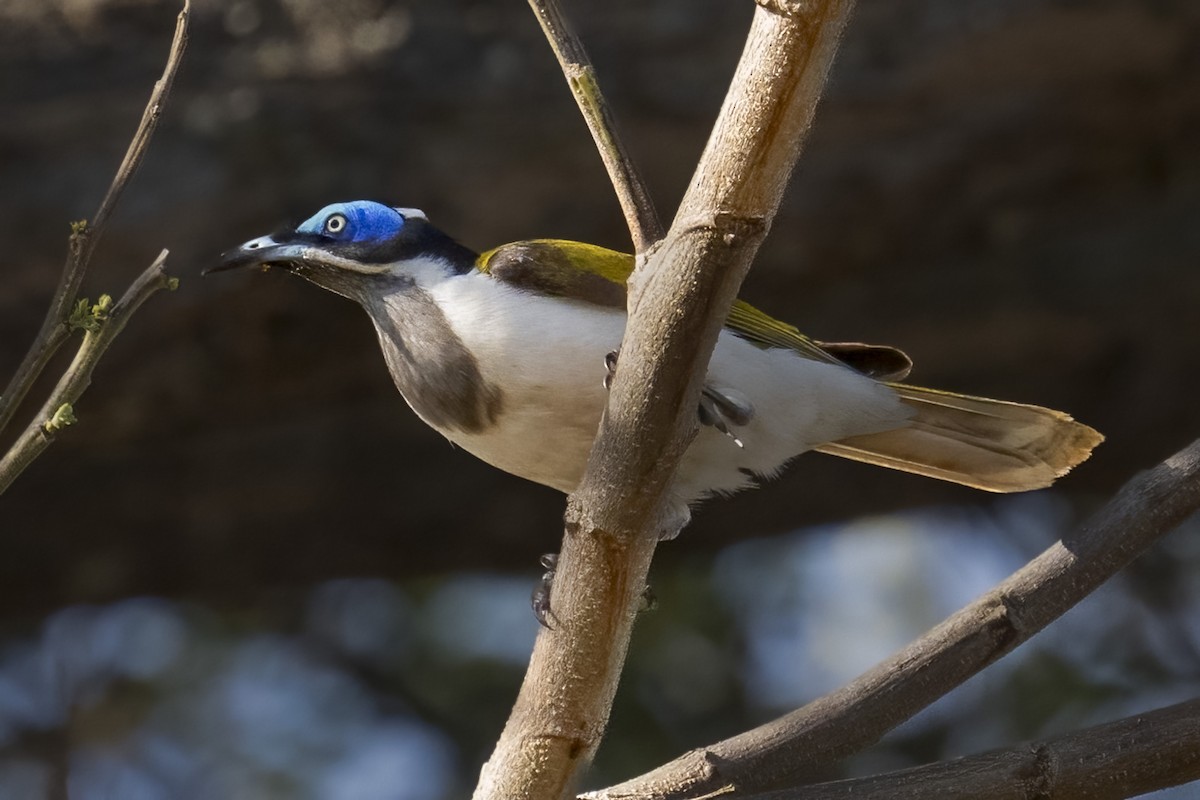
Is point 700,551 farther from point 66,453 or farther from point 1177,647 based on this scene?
point 66,453

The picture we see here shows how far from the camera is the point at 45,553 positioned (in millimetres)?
4672

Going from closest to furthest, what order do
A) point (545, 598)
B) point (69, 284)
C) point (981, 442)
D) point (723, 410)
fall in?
point (69, 284) < point (545, 598) < point (723, 410) < point (981, 442)

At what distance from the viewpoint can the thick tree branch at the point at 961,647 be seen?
2137 mm

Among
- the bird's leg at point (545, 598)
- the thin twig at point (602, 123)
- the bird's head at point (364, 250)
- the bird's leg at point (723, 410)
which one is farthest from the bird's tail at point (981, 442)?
the thin twig at point (602, 123)

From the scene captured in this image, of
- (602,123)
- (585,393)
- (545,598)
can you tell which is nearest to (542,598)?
(545,598)

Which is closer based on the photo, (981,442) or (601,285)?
(601,285)

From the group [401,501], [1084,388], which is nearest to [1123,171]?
[1084,388]

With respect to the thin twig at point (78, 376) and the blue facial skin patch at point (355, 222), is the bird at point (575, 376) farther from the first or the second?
the thin twig at point (78, 376)

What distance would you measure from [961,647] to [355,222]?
1224mm

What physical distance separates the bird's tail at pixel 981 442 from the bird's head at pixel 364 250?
821mm

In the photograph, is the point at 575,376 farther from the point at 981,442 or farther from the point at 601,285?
the point at 981,442

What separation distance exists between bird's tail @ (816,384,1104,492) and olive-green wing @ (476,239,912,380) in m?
0.10

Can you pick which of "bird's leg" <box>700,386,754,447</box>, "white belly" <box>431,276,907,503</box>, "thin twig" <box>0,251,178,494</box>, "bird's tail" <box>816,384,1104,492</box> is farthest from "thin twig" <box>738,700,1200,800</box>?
"thin twig" <box>0,251,178,494</box>

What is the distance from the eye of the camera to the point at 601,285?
→ 8.50 ft
